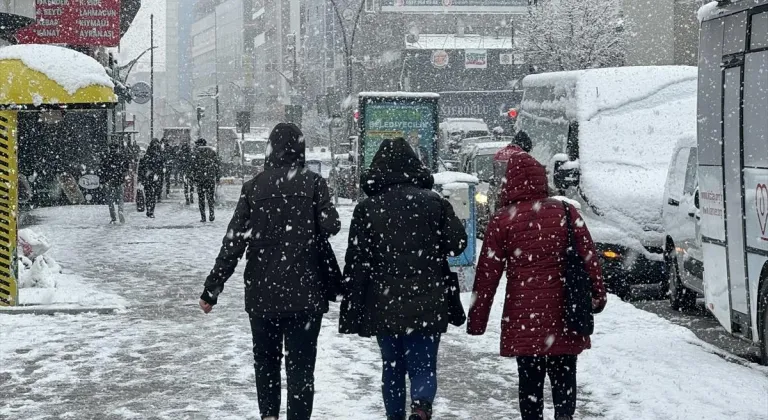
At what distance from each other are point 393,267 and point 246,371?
3405mm

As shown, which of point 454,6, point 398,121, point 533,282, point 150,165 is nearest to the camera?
point 533,282

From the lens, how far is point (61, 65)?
45.2 ft

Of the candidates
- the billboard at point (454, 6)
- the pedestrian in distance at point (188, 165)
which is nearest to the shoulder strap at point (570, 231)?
the pedestrian in distance at point (188, 165)

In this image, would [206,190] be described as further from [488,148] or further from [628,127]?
[628,127]

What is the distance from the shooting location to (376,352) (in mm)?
10641

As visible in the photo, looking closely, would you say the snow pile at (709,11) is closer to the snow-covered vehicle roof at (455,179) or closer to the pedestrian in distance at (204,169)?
the snow-covered vehicle roof at (455,179)

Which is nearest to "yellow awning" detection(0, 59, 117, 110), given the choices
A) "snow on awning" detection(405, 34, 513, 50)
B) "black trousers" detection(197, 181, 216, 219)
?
"black trousers" detection(197, 181, 216, 219)

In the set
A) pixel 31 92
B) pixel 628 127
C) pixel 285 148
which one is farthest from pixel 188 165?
pixel 285 148

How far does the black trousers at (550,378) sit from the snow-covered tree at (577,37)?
53.4 metres

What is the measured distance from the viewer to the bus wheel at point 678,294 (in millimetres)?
13469

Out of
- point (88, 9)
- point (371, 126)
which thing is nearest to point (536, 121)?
point (371, 126)

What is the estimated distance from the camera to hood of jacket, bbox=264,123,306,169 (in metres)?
6.85

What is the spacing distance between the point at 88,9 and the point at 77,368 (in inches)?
1023

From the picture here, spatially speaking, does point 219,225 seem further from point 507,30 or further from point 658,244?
point 507,30
